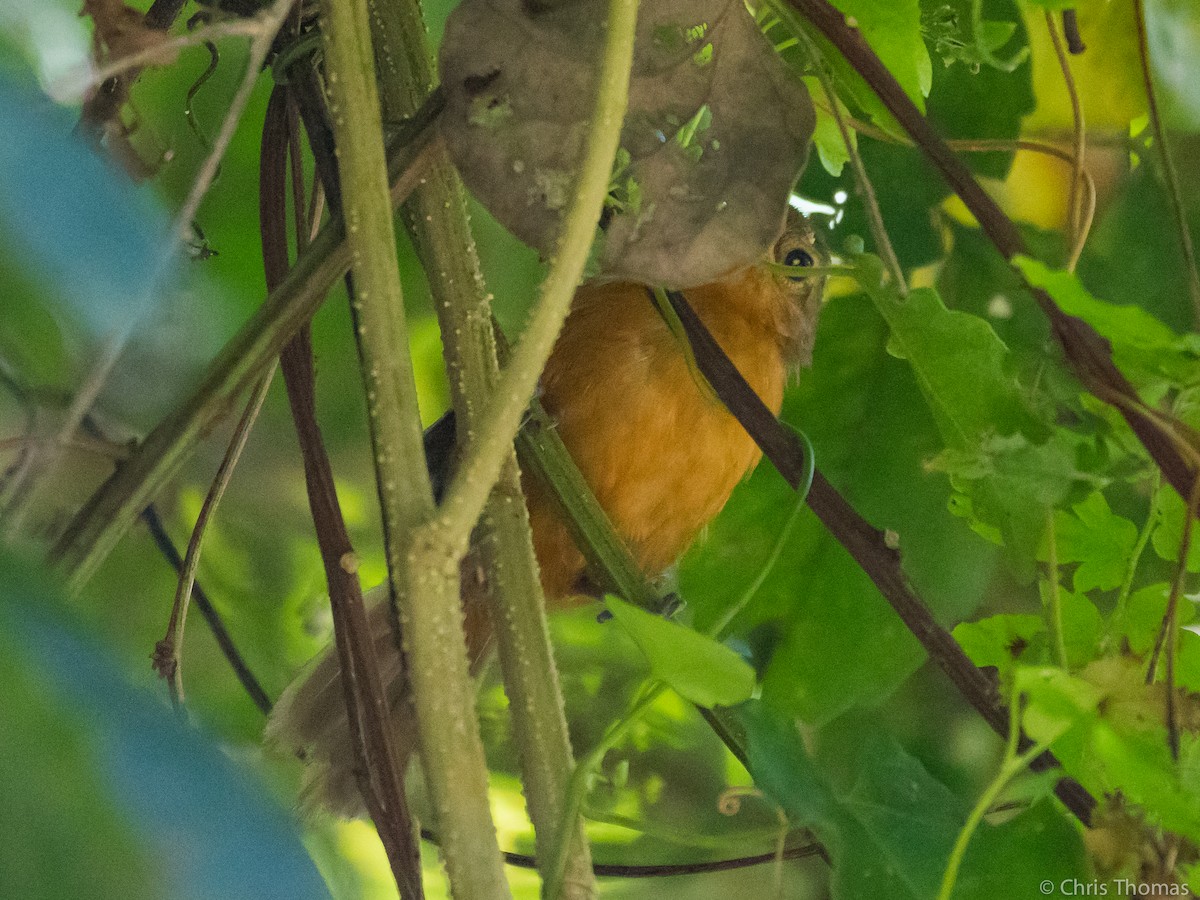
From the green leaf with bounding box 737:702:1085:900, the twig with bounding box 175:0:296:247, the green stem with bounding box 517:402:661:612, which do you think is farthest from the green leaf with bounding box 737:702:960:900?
the twig with bounding box 175:0:296:247

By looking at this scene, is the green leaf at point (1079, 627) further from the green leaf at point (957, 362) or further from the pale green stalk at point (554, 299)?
the pale green stalk at point (554, 299)

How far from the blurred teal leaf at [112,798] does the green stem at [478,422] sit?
1.23 feet

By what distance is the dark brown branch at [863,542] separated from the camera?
0.90m

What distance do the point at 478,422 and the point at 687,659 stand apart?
19 centimetres

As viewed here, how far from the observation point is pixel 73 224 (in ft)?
1.30

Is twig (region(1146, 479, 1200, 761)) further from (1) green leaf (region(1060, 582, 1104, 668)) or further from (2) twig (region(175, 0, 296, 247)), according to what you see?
(2) twig (region(175, 0, 296, 247))

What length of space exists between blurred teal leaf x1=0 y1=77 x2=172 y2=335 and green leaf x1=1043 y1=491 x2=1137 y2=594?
664mm

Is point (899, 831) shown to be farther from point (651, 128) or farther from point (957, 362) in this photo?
point (651, 128)

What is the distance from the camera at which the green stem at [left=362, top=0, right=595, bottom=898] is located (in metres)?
0.73

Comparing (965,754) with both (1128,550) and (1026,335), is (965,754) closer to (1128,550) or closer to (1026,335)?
(1026,335)

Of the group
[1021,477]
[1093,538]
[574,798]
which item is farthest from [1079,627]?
[574,798]

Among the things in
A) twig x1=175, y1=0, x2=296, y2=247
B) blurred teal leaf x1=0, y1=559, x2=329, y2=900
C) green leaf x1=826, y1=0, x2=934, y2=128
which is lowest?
blurred teal leaf x1=0, y1=559, x2=329, y2=900

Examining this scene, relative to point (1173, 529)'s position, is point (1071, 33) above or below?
above

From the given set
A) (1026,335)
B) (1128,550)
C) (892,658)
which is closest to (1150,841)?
(1128,550)
